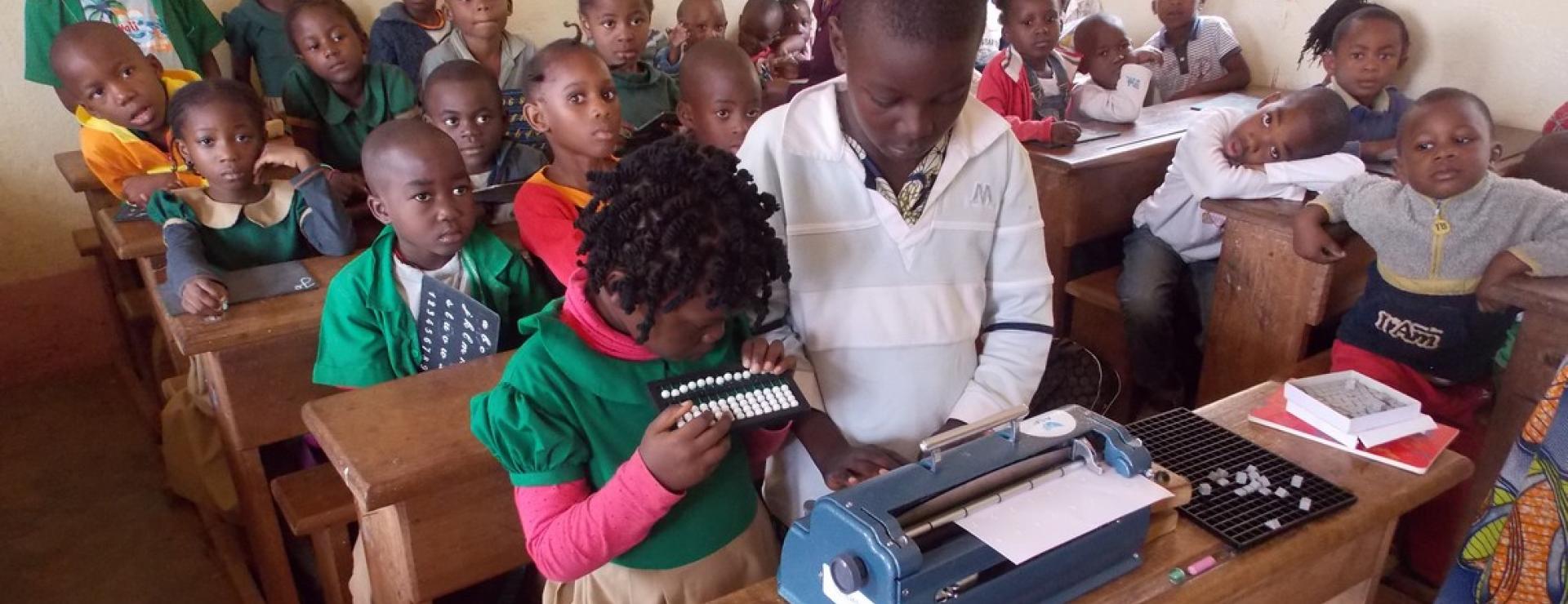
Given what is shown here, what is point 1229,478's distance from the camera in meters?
1.26

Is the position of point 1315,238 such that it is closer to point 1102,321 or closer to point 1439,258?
point 1439,258

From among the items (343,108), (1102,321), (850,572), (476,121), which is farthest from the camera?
(343,108)

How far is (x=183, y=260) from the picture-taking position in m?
1.88

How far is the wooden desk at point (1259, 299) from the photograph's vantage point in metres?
2.11

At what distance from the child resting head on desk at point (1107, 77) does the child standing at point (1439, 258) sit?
111 centimetres

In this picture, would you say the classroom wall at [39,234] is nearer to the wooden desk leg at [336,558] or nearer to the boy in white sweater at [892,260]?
the wooden desk leg at [336,558]

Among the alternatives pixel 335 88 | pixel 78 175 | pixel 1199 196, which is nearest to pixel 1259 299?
pixel 1199 196

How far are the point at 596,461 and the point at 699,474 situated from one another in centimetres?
16

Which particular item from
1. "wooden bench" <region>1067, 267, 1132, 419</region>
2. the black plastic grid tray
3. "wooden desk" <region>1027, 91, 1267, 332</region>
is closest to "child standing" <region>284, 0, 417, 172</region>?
"wooden desk" <region>1027, 91, 1267, 332</region>

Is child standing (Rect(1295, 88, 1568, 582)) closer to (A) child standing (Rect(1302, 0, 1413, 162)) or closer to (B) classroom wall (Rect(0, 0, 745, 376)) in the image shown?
(A) child standing (Rect(1302, 0, 1413, 162))

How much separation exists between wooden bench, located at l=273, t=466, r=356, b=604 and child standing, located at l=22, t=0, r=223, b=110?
1.90 metres

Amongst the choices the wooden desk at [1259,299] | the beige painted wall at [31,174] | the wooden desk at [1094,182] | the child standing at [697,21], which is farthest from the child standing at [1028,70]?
the beige painted wall at [31,174]

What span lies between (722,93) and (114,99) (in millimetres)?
1570

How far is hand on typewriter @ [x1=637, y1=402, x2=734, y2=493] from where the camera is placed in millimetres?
1045
